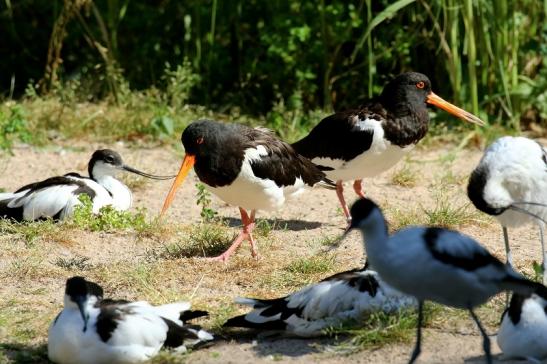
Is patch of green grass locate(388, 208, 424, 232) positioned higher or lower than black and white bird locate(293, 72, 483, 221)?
lower

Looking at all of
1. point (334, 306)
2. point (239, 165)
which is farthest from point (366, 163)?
point (334, 306)

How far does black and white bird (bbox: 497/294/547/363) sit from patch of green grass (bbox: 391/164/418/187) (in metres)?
4.03

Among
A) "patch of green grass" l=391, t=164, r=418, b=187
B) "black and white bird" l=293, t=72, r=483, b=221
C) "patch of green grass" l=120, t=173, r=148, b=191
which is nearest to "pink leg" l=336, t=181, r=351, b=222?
"black and white bird" l=293, t=72, r=483, b=221

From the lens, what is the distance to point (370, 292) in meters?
5.64

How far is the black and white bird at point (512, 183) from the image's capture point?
607cm

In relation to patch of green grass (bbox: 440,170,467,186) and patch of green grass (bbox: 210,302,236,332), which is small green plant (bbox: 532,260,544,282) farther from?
patch of green grass (bbox: 440,170,467,186)

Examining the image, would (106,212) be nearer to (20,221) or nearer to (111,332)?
(20,221)

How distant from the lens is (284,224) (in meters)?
8.34

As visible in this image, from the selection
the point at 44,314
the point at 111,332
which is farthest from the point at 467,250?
the point at 44,314

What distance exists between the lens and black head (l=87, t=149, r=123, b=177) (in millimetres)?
8914

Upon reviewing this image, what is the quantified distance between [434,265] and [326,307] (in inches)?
37.3

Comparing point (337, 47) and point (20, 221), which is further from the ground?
point (337, 47)

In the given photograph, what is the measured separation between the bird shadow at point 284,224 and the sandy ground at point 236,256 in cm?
2

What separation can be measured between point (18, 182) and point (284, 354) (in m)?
4.65
